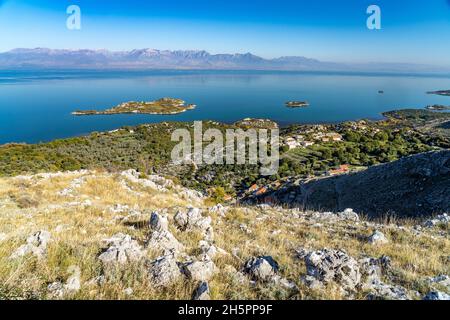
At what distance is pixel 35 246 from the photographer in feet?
11.4

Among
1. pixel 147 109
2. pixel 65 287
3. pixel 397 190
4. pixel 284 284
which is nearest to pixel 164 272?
pixel 65 287

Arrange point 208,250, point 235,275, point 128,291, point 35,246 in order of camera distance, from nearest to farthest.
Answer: point 128,291 → point 235,275 → point 35,246 → point 208,250

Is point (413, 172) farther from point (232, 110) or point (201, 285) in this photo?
point (232, 110)

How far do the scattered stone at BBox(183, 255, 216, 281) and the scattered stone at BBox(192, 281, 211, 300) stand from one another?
243 mm

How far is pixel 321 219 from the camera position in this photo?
7.82 metres

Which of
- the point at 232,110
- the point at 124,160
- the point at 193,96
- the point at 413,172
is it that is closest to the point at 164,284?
the point at 413,172

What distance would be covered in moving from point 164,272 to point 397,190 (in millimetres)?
13875

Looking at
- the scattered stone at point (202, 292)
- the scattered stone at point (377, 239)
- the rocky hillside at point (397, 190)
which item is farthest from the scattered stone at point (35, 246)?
the rocky hillside at point (397, 190)

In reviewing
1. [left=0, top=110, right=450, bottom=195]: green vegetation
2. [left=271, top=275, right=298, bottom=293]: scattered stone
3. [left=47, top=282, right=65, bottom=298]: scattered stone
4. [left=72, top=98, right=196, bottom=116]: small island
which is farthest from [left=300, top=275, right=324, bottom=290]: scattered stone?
[left=72, top=98, right=196, bottom=116]: small island

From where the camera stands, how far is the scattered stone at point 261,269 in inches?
128

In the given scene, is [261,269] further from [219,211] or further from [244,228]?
[219,211]

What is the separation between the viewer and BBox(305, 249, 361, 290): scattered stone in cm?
315

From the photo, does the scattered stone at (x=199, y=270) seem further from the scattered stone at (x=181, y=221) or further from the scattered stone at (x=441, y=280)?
the scattered stone at (x=441, y=280)

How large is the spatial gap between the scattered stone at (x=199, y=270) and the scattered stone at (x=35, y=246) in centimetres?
183
